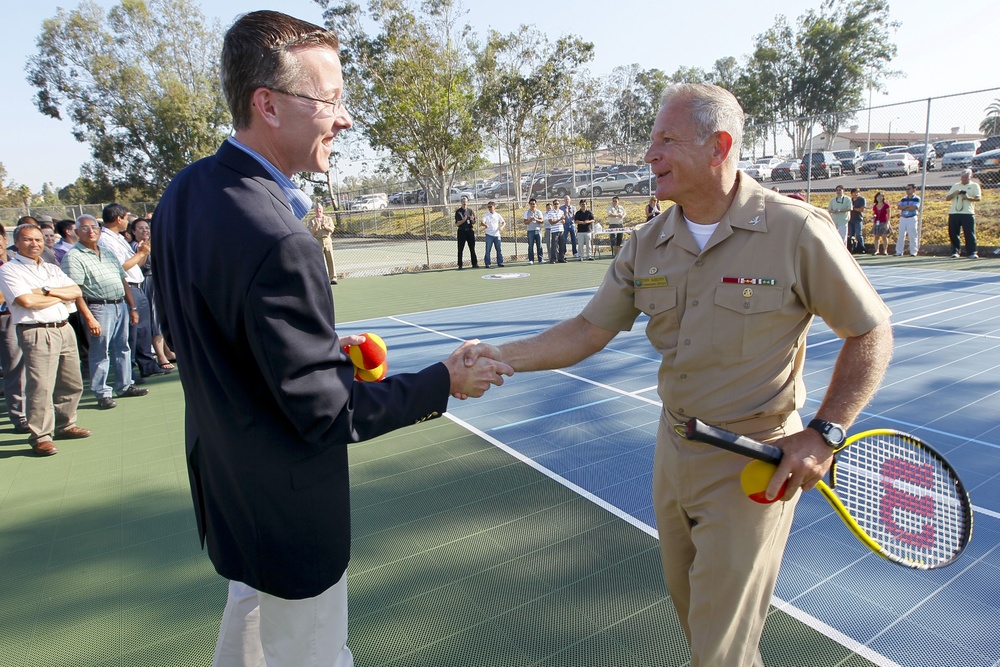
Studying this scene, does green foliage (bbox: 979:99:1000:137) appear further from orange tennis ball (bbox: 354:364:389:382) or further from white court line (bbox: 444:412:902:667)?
orange tennis ball (bbox: 354:364:389:382)

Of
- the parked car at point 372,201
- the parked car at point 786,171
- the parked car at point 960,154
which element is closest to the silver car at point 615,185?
the parked car at point 786,171

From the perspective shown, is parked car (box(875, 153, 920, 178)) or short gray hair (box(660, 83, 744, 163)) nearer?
short gray hair (box(660, 83, 744, 163))

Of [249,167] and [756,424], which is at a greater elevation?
[249,167]

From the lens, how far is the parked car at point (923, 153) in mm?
16484

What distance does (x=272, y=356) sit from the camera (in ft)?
4.81

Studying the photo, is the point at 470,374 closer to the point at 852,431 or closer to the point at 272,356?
the point at 272,356

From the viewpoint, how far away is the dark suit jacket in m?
1.48

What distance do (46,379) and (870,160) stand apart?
22106 mm

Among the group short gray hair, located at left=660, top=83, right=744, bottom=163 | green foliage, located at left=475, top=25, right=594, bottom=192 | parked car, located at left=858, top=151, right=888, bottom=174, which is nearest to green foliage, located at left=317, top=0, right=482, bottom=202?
green foliage, located at left=475, top=25, right=594, bottom=192

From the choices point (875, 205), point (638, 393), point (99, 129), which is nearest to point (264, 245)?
point (638, 393)

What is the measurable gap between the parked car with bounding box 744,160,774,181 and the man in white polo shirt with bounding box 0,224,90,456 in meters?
21.1

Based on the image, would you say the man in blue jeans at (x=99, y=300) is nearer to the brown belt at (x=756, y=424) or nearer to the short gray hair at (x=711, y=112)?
the short gray hair at (x=711, y=112)

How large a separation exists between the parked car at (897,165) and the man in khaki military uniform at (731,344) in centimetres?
2045

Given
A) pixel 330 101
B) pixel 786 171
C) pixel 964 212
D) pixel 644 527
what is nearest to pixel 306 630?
pixel 330 101
